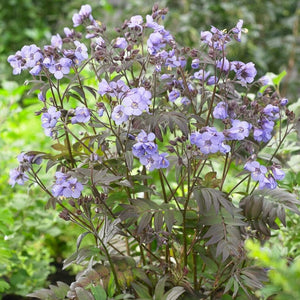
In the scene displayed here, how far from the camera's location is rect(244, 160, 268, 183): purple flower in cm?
138

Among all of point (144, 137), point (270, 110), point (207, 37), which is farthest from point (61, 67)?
point (270, 110)

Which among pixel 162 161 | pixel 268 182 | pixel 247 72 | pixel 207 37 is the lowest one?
pixel 268 182

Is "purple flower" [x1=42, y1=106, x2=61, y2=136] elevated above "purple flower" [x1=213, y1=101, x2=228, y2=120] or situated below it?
above

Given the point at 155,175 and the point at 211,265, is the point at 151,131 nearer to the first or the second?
the point at 211,265

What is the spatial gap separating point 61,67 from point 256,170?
60 centimetres

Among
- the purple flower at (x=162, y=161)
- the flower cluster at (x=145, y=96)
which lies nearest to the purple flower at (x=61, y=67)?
the flower cluster at (x=145, y=96)

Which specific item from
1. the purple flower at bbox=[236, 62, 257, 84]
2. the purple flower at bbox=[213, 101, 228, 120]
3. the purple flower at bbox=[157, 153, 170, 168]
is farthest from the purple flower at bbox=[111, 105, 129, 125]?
the purple flower at bbox=[236, 62, 257, 84]

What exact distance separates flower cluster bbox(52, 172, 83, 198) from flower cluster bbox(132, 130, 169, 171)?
171 millimetres

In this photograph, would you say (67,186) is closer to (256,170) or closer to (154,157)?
(154,157)

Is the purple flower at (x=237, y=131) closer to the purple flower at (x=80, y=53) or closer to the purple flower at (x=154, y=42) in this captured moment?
the purple flower at (x=154, y=42)

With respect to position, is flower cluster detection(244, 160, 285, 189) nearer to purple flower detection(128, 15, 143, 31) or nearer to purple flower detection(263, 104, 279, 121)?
purple flower detection(263, 104, 279, 121)

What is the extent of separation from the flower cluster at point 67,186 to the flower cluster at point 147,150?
6.7 inches

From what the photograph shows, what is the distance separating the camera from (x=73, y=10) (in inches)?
224

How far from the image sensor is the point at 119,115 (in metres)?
1.32
